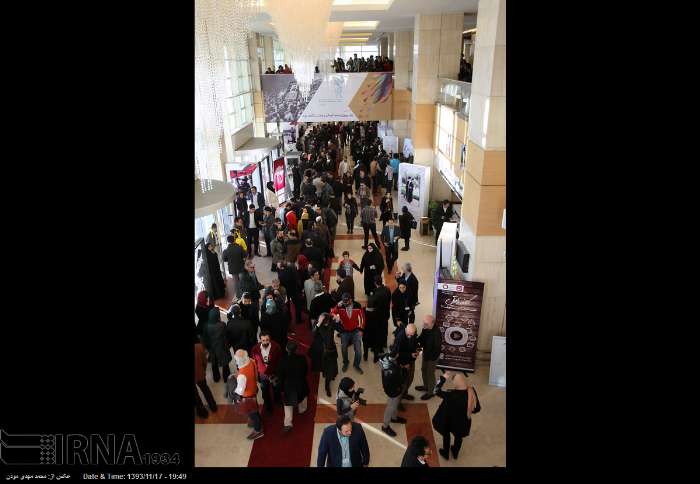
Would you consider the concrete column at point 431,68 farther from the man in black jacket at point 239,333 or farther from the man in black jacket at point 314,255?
the man in black jacket at point 239,333

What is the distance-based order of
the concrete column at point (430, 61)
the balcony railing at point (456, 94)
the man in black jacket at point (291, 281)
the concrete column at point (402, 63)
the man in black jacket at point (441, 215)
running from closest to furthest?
the man in black jacket at point (291, 281) < the balcony railing at point (456, 94) < the man in black jacket at point (441, 215) < the concrete column at point (430, 61) < the concrete column at point (402, 63)

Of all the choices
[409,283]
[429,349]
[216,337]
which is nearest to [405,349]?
[429,349]

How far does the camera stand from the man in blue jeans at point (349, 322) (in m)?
5.89

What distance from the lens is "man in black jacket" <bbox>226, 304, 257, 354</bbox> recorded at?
555 cm

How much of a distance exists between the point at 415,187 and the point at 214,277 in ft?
19.2

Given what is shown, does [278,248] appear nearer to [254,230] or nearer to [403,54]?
[254,230]

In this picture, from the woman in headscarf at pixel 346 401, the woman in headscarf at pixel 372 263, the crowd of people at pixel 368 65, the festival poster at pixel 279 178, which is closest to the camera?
the woman in headscarf at pixel 346 401

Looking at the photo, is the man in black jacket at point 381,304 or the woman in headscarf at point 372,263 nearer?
the man in black jacket at point 381,304

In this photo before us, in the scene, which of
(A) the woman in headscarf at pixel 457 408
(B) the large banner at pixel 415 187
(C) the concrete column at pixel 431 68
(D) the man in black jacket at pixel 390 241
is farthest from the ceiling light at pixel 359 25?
(A) the woman in headscarf at pixel 457 408

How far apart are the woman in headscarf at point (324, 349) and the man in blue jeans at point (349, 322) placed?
418 mm

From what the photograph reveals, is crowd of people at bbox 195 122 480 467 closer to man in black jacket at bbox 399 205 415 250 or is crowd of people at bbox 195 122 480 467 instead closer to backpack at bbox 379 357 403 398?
backpack at bbox 379 357 403 398

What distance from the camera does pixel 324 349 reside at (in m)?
5.41

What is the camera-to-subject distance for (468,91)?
939cm

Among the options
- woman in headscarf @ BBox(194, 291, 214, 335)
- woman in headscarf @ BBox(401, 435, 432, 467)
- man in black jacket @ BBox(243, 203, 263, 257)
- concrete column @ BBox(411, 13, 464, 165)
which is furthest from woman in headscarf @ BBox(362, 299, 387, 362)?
concrete column @ BBox(411, 13, 464, 165)
